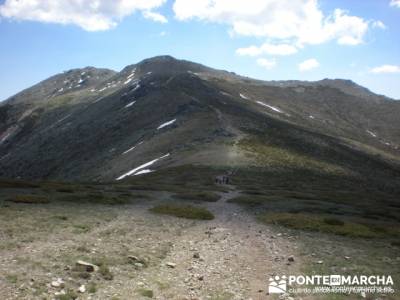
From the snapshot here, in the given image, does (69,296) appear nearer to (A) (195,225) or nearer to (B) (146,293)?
(B) (146,293)

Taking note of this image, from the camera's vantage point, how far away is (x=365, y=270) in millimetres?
23094

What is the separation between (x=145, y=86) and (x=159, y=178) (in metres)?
129

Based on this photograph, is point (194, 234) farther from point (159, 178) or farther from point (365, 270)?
point (159, 178)

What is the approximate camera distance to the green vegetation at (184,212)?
37.6 metres

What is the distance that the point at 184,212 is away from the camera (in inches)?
1516

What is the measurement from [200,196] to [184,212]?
11320mm

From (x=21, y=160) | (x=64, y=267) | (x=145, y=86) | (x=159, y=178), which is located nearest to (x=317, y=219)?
(x=64, y=267)

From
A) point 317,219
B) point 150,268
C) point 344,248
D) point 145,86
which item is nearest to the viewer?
point 150,268

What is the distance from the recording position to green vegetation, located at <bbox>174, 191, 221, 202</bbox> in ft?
160

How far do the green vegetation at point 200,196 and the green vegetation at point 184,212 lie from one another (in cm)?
844

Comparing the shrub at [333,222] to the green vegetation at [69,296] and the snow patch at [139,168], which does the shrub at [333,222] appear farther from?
the snow patch at [139,168]

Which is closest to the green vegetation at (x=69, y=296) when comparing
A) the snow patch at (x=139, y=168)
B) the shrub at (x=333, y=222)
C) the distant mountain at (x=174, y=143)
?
the shrub at (x=333, y=222)

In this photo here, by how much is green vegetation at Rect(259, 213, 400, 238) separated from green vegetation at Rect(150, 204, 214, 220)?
5.21 m

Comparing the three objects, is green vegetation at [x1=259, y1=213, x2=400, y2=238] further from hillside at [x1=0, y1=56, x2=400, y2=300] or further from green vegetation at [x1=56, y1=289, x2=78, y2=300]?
green vegetation at [x1=56, y1=289, x2=78, y2=300]
